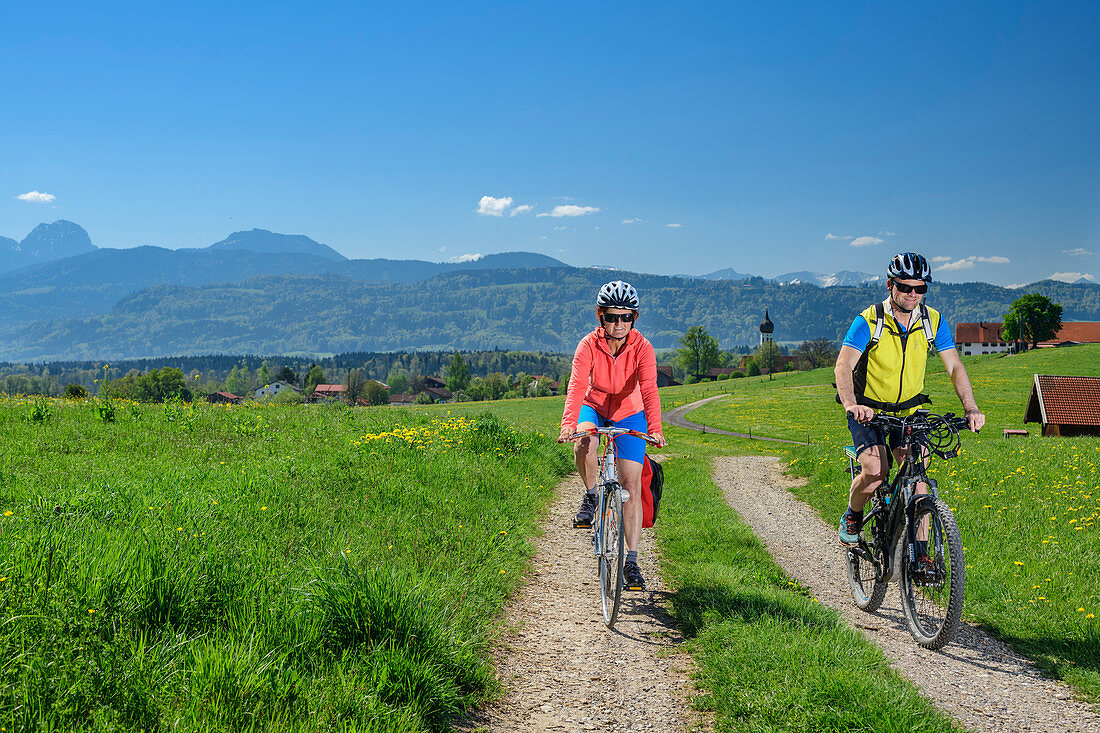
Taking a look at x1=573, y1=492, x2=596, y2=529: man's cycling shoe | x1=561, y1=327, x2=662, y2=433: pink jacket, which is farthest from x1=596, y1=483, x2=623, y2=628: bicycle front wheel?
x1=561, y1=327, x2=662, y2=433: pink jacket

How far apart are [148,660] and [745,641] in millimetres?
3955

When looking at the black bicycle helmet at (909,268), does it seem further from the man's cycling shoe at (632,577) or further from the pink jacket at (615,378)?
the man's cycling shoe at (632,577)

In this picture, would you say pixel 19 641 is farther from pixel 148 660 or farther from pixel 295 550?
Result: pixel 295 550

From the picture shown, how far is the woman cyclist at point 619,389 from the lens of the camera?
6062 millimetres

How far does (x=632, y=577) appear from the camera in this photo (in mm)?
5871

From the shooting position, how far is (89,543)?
14.6ft

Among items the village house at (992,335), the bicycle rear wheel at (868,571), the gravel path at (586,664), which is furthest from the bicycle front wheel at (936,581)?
the village house at (992,335)

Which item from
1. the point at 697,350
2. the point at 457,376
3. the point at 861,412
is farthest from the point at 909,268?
the point at 457,376

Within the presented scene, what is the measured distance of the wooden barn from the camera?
3797 cm

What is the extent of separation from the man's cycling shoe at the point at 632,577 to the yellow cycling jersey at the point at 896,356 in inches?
112

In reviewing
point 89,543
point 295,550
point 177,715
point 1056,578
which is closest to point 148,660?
point 177,715

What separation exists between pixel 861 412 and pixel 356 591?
4509 millimetres

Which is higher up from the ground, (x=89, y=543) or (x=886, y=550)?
(x=89, y=543)

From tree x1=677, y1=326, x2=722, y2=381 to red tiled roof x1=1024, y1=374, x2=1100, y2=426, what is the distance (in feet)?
294
